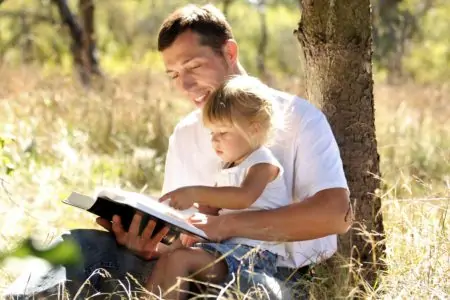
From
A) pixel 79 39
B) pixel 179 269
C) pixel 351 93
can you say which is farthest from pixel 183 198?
pixel 79 39

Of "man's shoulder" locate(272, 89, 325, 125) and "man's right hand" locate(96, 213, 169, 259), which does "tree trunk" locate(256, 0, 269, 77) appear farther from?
"man's right hand" locate(96, 213, 169, 259)

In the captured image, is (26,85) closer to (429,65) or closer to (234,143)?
(234,143)

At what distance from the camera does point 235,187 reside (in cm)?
306

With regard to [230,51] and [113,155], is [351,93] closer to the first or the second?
[230,51]

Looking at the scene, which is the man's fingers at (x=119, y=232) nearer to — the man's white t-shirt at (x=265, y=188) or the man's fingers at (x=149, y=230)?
the man's fingers at (x=149, y=230)

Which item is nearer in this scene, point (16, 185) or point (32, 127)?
point (16, 185)

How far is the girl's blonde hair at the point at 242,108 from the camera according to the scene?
10.1 feet

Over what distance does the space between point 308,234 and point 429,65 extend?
22.9m

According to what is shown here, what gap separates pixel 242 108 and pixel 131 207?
453 millimetres

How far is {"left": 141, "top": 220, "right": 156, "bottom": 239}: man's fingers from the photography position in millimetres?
3059

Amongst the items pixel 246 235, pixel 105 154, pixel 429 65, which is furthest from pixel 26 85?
pixel 429 65

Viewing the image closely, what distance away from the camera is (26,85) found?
8.84m

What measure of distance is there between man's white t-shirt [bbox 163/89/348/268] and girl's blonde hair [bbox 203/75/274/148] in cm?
6

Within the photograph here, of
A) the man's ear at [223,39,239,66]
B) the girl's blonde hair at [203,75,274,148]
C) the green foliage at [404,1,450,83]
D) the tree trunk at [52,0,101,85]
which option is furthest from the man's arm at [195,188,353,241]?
the green foliage at [404,1,450,83]
